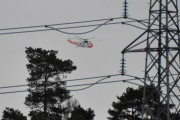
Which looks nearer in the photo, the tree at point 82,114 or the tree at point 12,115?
the tree at point 12,115

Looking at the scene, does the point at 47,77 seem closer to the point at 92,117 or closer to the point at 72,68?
the point at 72,68

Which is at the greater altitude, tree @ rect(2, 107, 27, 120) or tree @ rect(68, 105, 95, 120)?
tree @ rect(68, 105, 95, 120)

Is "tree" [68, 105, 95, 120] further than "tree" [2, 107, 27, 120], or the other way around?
"tree" [68, 105, 95, 120]

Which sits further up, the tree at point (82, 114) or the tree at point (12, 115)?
the tree at point (82, 114)

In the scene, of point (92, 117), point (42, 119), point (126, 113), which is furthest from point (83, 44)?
point (92, 117)
